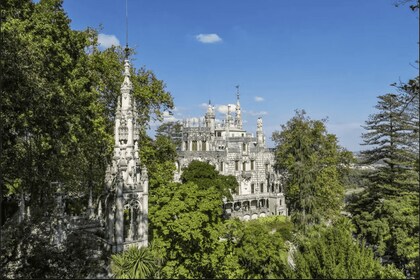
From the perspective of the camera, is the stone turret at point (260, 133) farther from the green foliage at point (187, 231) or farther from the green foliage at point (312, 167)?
the green foliage at point (187, 231)

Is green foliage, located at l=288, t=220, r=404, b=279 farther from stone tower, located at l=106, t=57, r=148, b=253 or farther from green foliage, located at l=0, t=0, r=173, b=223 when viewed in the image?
green foliage, located at l=0, t=0, r=173, b=223

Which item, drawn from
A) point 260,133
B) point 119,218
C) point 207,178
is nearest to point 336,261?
point 119,218

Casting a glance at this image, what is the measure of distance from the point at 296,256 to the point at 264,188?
42.6m

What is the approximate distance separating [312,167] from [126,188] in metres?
24.1

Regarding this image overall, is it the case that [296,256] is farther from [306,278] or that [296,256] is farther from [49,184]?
[49,184]

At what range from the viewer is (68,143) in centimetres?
2152

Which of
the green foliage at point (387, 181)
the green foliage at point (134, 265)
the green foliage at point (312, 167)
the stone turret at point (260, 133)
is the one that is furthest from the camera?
the stone turret at point (260, 133)

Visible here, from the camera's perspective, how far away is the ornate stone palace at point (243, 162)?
5284 centimetres

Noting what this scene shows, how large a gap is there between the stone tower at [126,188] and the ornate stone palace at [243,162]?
1281 inches

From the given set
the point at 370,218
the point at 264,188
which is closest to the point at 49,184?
the point at 370,218

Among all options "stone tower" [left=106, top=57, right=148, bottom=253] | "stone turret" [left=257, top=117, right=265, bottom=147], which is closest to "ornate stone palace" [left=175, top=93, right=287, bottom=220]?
"stone turret" [left=257, top=117, right=265, bottom=147]

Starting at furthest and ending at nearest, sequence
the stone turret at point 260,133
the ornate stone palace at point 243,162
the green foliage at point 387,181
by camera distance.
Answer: the stone turret at point 260,133 → the ornate stone palace at point 243,162 → the green foliage at point 387,181

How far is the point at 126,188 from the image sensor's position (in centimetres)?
1739

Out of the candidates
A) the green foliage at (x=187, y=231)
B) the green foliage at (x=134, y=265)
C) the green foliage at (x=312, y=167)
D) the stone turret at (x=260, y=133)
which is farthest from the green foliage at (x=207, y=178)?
the green foliage at (x=134, y=265)
